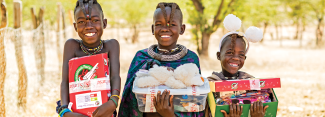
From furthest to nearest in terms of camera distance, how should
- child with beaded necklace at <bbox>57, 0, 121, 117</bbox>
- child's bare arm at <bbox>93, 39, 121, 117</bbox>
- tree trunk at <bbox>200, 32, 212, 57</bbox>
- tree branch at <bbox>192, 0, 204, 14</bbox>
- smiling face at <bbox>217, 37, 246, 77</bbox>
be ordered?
tree trunk at <bbox>200, 32, 212, 57</bbox>
tree branch at <bbox>192, 0, 204, 14</bbox>
smiling face at <bbox>217, 37, 246, 77</bbox>
child with beaded necklace at <bbox>57, 0, 121, 117</bbox>
child's bare arm at <bbox>93, 39, 121, 117</bbox>

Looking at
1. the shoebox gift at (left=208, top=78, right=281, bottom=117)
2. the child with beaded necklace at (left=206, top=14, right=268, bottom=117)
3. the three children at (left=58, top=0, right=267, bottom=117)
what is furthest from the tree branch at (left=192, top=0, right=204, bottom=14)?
the shoebox gift at (left=208, top=78, right=281, bottom=117)

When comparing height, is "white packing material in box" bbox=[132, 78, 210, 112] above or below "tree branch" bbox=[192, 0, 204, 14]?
below

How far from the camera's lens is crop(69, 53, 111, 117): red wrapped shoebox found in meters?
1.96

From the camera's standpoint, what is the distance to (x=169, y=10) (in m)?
2.36

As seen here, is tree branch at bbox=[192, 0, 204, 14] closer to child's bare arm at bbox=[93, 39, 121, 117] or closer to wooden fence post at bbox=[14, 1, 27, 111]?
wooden fence post at bbox=[14, 1, 27, 111]

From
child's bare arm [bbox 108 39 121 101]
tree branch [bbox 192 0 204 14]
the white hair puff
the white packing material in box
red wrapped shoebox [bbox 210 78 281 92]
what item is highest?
tree branch [bbox 192 0 204 14]

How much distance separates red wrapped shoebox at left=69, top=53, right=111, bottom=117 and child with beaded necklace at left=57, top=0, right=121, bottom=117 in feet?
0.24

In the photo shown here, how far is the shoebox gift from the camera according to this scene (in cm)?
195

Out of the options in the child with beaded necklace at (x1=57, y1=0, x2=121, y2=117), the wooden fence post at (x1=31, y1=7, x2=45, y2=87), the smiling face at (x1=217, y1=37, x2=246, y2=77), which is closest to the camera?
the child with beaded necklace at (x1=57, y1=0, x2=121, y2=117)

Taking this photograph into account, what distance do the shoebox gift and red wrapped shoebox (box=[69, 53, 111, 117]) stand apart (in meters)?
0.86

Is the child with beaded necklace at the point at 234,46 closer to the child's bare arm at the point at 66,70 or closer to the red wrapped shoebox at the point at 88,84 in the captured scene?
the red wrapped shoebox at the point at 88,84

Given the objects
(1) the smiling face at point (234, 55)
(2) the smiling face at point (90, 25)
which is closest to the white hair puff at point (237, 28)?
(1) the smiling face at point (234, 55)

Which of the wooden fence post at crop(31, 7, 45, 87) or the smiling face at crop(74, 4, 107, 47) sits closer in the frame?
the smiling face at crop(74, 4, 107, 47)

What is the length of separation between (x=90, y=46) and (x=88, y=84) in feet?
1.38
